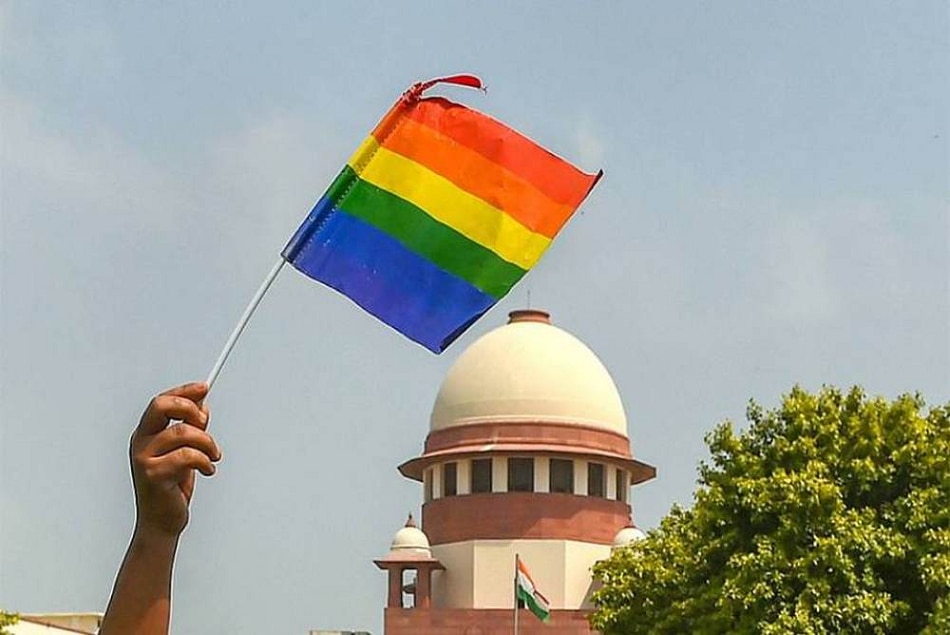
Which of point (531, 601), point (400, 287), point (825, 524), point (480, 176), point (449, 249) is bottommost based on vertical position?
point (400, 287)

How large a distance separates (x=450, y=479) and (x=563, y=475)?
7.48ft

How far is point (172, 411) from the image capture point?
4965 mm

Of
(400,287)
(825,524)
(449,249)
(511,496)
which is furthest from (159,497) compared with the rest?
(511,496)

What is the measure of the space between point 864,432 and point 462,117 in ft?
43.6

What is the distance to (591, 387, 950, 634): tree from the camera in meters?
17.8

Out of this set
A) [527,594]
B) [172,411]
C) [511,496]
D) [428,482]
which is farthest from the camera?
[428,482]

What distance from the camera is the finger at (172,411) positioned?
4.96 meters

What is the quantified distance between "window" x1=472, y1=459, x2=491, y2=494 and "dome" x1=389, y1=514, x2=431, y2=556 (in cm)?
149

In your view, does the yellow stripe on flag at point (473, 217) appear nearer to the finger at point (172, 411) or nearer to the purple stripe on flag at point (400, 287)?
the purple stripe on flag at point (400, 287)

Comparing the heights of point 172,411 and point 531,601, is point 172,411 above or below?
below

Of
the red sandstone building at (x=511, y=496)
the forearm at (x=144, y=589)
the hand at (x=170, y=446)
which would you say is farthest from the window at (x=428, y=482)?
the hand at (x=170, y=446)

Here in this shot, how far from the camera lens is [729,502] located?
19062 mm

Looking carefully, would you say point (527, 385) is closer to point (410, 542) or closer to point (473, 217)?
point (410, 542)

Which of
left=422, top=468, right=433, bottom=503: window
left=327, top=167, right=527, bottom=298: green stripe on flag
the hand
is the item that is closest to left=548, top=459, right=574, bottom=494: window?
left=422, top=468, right=433, bottom=503: window
